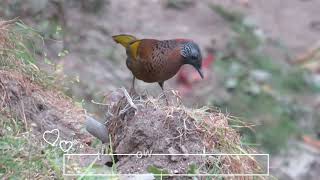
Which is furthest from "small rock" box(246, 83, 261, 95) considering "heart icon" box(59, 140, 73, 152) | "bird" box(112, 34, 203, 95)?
"heart icon" box(59, 140, 73, 152)

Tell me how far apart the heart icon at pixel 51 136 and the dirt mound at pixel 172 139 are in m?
0.38

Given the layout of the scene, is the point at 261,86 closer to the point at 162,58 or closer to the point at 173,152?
the point at 162,58

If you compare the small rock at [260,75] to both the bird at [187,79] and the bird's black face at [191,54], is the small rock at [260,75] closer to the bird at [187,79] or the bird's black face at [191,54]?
the bird at [187,79]

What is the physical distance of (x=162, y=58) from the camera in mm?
→ 6262

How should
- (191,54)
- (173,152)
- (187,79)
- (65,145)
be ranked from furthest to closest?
(187,79) < (191,54) < (65,145) < (173,152)

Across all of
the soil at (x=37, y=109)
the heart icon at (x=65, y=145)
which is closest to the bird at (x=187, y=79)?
the soil at (x=37, y=109)

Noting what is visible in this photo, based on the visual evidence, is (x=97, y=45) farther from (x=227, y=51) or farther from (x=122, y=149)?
(x=122, y=149)

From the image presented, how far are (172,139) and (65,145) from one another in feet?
2.38

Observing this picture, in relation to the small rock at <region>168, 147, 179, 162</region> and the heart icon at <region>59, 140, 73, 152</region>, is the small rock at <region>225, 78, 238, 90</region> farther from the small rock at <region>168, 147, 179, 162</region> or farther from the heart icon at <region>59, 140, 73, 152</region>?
the small rock at <region>168, 147, 179, 162</region>

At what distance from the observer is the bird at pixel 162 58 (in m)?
6.23

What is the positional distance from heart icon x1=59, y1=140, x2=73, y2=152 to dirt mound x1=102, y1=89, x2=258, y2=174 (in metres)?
0.27

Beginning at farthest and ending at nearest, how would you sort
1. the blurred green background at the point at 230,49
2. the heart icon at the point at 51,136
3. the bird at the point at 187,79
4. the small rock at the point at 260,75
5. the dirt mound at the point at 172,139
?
the small rock at the point at 260,75, the bird at the point at 187,79, the blurred green background at the point at 230,49, the heart icon at the point at 51,136, the dirt mound at the point at 172,139

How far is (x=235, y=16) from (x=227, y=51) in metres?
1.00

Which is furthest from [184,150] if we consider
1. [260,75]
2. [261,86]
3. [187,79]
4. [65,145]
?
[260,75]
